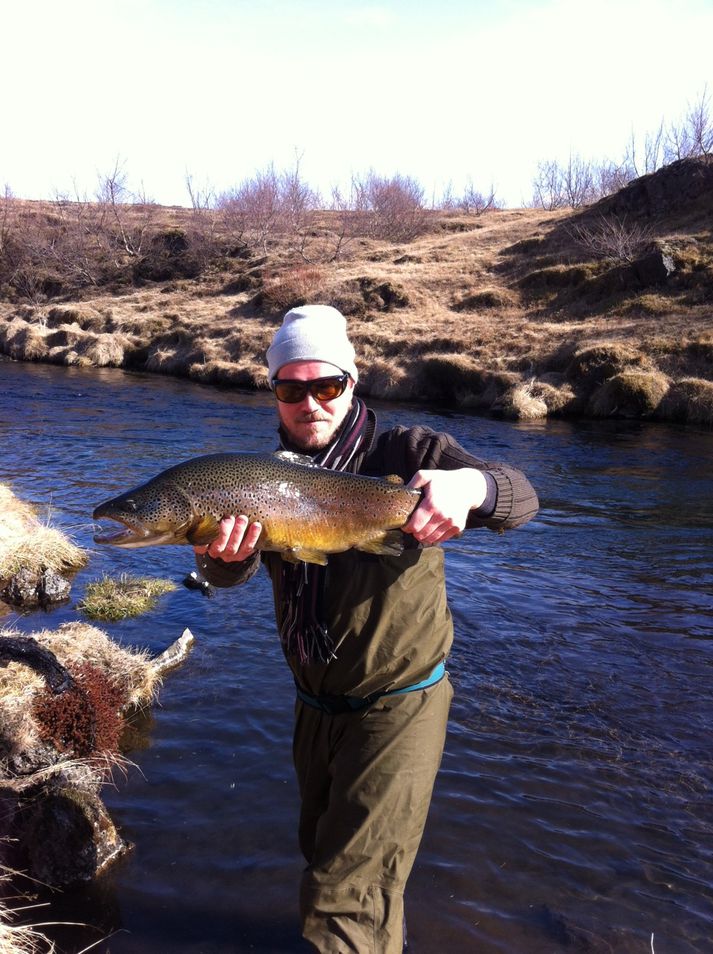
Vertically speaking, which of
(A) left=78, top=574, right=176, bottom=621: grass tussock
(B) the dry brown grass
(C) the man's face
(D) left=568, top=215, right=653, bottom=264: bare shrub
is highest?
(D) left=568, top=215, right=653, bottom=264: bare shrub

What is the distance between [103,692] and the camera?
19.8 ft

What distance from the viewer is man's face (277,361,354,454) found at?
313cm

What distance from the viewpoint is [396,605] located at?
301cm

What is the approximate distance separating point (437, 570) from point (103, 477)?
1338 cm

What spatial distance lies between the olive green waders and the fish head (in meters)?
0.97

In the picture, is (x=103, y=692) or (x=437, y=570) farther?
(x=103, y=692)

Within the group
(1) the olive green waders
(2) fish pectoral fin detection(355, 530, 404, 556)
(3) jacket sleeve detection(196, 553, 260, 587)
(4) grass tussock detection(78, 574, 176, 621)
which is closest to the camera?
(1) the olive green waders

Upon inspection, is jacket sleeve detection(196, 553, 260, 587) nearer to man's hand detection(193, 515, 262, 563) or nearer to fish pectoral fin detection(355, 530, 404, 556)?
man's hand detection(193, 515, 262, 563)

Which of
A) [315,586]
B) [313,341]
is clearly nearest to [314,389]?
[313,341]

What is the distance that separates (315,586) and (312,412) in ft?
2.29

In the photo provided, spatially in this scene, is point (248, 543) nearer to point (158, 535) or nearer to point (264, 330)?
point (158, 535)

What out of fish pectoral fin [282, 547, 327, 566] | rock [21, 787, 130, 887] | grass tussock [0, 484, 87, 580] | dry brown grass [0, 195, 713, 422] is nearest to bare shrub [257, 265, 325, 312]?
dry brown grass [0, 195, 713, 422]

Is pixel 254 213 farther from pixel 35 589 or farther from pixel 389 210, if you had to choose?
pixel 35 589

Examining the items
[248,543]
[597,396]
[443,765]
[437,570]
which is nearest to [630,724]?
[443,765]
